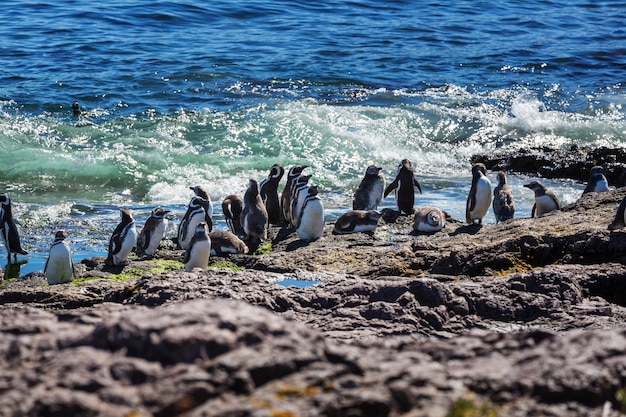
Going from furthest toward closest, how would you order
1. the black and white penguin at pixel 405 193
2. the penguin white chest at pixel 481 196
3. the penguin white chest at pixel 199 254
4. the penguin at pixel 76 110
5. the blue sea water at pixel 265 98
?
the penguin at pixel 76 110 < the blue sea water at pixel 265 98 < the black and white penguin at pixel 405 193 < the penguin white chest at pixel 481 196 < the penguin white chest at pixel 199 254

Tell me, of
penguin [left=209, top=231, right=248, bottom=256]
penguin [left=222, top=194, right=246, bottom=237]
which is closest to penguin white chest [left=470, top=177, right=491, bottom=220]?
penguin [left=222, top=194, right=246, bottom=237]

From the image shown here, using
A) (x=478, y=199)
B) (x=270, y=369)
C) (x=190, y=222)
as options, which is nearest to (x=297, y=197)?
(x=190, y=222)

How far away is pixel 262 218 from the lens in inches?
473

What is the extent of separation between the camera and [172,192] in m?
17.1

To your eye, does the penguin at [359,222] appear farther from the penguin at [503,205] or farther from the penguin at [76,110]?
the penguin at [76,110]

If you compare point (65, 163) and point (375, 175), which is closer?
point (375, 175)

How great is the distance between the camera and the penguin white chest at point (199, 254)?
9.44 meters

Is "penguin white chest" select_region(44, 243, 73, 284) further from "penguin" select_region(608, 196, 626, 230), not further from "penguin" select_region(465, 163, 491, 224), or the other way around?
"penguin" select_region(465, 163, 491, 224)

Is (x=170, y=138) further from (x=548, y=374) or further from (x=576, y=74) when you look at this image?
(x=548, y=374)

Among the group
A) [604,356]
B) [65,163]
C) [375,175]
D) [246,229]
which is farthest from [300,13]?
[604,356]

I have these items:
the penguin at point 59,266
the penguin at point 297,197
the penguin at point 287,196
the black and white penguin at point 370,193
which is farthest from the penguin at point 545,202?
the penguin at point 59,266

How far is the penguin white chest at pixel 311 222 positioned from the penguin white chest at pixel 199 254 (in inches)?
87.1

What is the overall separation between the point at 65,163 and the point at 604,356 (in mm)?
16940

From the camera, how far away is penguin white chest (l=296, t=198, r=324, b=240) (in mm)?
11500
